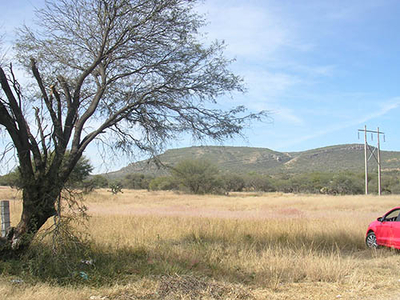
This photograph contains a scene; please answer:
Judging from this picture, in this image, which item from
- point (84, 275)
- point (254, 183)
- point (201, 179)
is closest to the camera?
point (84, 275)

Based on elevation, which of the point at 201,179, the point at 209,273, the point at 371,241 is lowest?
the point at 371,241

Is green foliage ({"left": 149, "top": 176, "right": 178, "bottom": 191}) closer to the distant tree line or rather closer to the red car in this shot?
the distant tree line

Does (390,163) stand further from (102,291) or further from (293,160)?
(102,291)

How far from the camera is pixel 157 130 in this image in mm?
9531

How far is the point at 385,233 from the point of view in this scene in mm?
10773

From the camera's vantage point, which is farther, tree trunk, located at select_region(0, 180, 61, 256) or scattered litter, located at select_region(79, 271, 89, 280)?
tree trunk, located at select_region(0, 180, 61, 256)

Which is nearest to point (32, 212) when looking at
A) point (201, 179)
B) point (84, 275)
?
point (84, 275)

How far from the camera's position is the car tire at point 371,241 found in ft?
36.5

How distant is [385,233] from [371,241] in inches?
28.3

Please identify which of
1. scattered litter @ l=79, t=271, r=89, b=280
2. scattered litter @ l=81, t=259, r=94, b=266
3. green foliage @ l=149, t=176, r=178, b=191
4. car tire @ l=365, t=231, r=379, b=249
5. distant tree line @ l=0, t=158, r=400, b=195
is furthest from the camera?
green foliage @ l=149, t=176, r=178, b=191

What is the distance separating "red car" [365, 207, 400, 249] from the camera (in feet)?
34.3

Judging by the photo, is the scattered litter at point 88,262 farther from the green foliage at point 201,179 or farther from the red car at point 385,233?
the green foliage at point 201,179

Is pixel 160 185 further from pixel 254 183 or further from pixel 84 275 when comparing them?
pixel 84 275

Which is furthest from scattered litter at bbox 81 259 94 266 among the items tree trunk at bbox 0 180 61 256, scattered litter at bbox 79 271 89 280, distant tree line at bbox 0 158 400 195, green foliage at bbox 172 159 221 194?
green foliage at bbox 172 159 221 194
